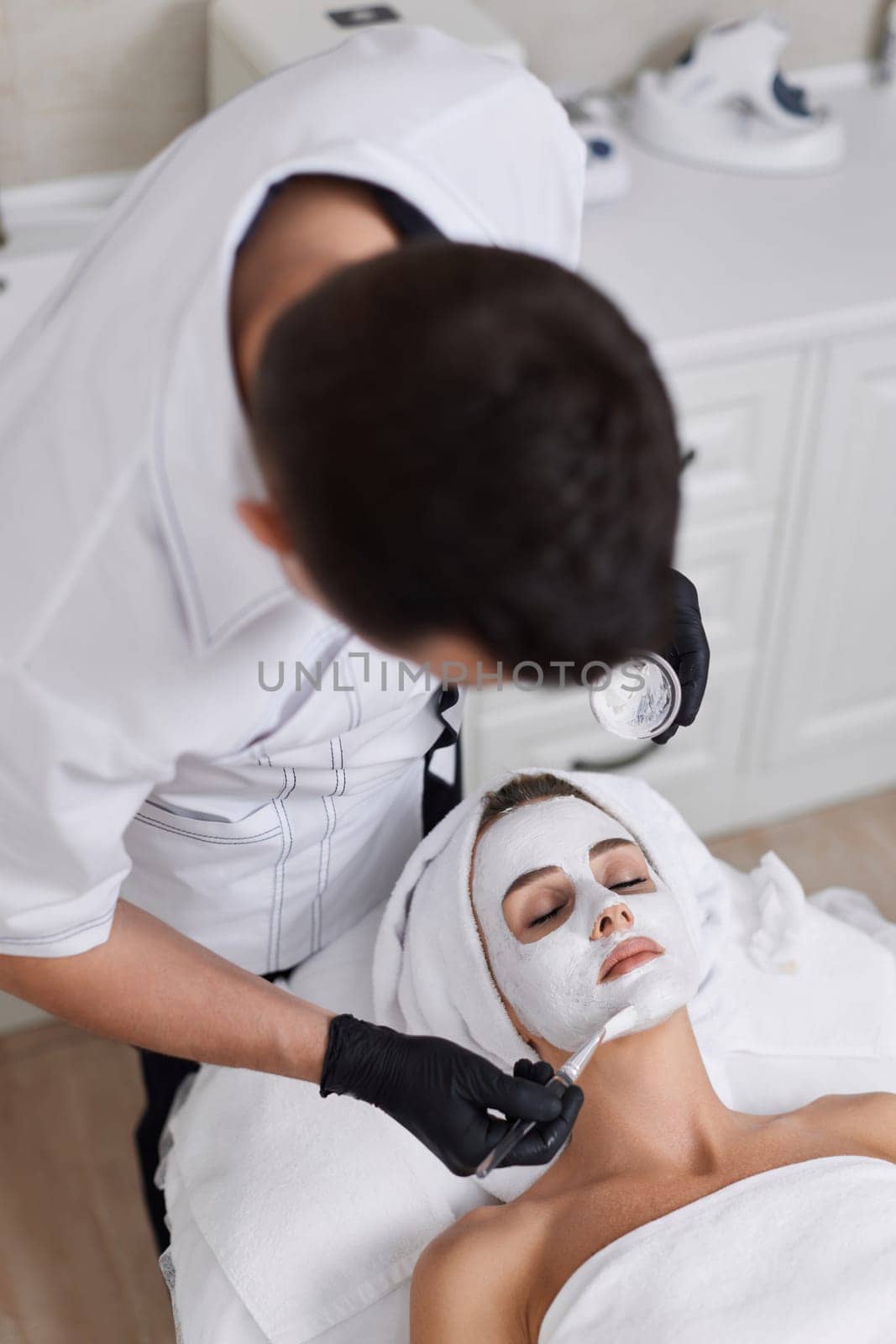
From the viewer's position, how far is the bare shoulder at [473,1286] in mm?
1121

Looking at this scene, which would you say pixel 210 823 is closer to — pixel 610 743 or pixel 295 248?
pixel 295 248

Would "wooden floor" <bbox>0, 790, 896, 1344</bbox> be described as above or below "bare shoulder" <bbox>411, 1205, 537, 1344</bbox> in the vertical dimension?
below

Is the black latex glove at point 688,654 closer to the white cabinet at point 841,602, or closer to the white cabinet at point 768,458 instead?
the white cabinet at point 768,458

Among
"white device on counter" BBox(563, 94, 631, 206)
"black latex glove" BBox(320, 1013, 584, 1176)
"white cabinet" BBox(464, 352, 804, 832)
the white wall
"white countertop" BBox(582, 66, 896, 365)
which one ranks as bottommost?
"white cabinet" BBox(464, 352, 804, 832)

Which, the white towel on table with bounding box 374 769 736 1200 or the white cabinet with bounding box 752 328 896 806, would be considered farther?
the white cabinet with bounding box 752 328 896 806

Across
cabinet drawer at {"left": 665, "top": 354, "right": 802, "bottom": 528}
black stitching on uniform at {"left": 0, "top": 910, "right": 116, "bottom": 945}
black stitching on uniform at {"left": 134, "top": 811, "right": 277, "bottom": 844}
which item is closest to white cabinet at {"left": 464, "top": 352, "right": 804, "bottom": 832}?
cabinet drawer at {"left": 665, "top": 354, "right": 802, "bottom": 528}

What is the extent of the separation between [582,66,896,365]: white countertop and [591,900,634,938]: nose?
0.74 metres

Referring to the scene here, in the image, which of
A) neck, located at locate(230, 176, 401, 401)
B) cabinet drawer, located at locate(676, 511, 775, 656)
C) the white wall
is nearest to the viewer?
neck, located at locate(230, 176, 401, 401)

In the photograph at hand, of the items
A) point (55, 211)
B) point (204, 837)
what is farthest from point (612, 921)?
point (55, 211)

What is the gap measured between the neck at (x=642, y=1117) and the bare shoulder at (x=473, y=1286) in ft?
0.35

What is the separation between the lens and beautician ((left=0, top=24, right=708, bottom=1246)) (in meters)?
0.59

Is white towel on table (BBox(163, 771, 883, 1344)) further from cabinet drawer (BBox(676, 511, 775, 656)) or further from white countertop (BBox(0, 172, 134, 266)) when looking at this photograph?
white countertop (BBox(0, 172, 134, 266))

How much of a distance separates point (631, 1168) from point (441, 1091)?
0.35 metres

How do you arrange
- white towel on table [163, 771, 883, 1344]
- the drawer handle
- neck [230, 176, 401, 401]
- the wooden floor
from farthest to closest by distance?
1. the drawer handle
2. the wooden floor
3. white towel on table [163, 771, 883, 1344]
4. neck [230, 176, 401, 401]
